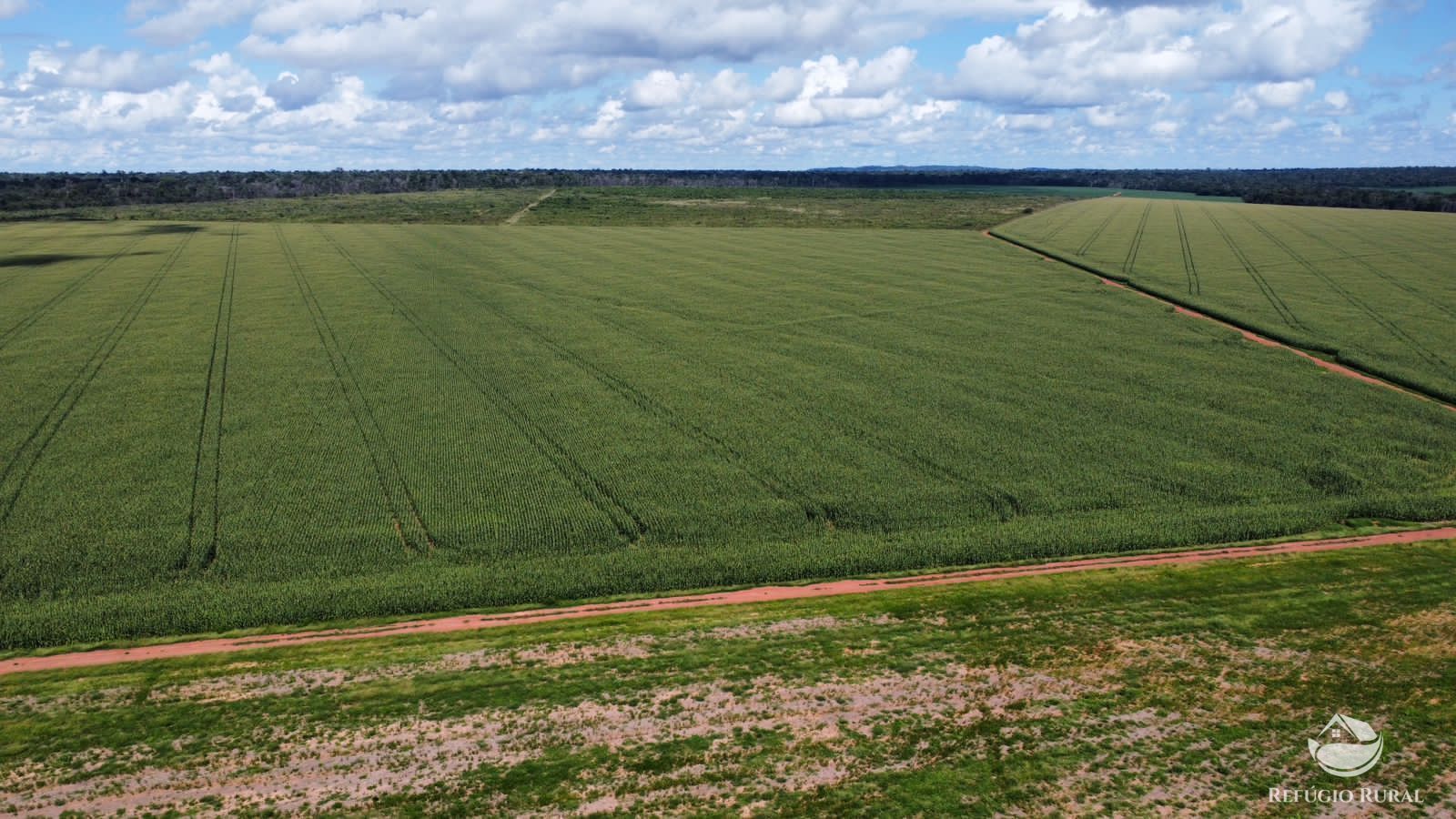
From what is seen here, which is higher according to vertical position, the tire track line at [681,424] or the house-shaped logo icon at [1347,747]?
Answer: the tire track line at [681,424]

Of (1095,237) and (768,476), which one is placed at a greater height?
(1095,237)

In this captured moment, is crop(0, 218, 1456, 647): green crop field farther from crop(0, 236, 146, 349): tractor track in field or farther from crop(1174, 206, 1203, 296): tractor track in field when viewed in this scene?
crop(1174, 206, 1203, 296): tractor track in field

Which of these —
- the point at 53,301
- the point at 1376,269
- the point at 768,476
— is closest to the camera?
the point at 768,476

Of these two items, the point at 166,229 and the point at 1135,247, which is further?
the point at 166,229

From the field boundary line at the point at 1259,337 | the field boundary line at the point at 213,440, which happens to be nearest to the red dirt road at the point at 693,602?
the field boundary line at the point at 213,440

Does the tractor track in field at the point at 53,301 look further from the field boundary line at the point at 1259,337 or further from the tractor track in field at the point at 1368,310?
the tractor track in field at the point at 1368,310

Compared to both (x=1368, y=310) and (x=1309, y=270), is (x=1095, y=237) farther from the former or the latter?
(x=1368, y=310)

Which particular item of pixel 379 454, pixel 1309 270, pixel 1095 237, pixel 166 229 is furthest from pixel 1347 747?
pixel 166 229
